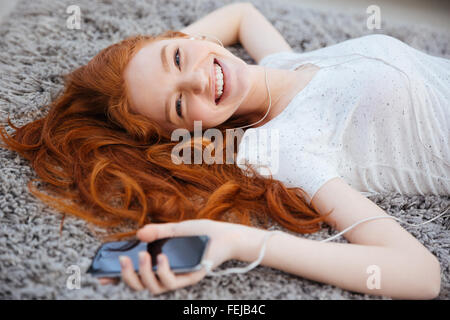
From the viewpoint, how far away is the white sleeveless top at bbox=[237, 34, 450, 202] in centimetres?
103

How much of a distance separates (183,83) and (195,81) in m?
0.04

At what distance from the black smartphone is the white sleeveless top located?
321 mm

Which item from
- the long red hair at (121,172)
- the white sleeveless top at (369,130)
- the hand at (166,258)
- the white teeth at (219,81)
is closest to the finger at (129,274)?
the hand at (166,258)

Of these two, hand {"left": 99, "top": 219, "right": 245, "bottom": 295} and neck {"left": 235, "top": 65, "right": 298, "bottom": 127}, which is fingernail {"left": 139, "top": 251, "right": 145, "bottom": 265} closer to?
hand {"left": 99, "top": 219, "right": 245, "bottom": 295}

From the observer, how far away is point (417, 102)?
104 centimetres

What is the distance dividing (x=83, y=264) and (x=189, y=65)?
54 centimetres

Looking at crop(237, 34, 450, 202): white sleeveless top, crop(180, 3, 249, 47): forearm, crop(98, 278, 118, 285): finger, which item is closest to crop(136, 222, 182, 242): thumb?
crop(98, 278, 118, 285): finger

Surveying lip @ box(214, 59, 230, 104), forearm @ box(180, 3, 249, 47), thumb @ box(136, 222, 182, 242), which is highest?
forearm @ box(180, 3, 249, 47)

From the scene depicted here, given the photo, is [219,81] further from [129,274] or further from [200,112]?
[129,274]

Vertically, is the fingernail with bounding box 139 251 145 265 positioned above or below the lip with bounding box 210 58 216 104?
below

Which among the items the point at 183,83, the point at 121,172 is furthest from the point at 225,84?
the point at 121,172

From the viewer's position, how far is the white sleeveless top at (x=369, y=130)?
103 centimetres

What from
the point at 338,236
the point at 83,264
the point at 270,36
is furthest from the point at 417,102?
the point at 83,264

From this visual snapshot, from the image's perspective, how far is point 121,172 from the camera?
1.04 meters
